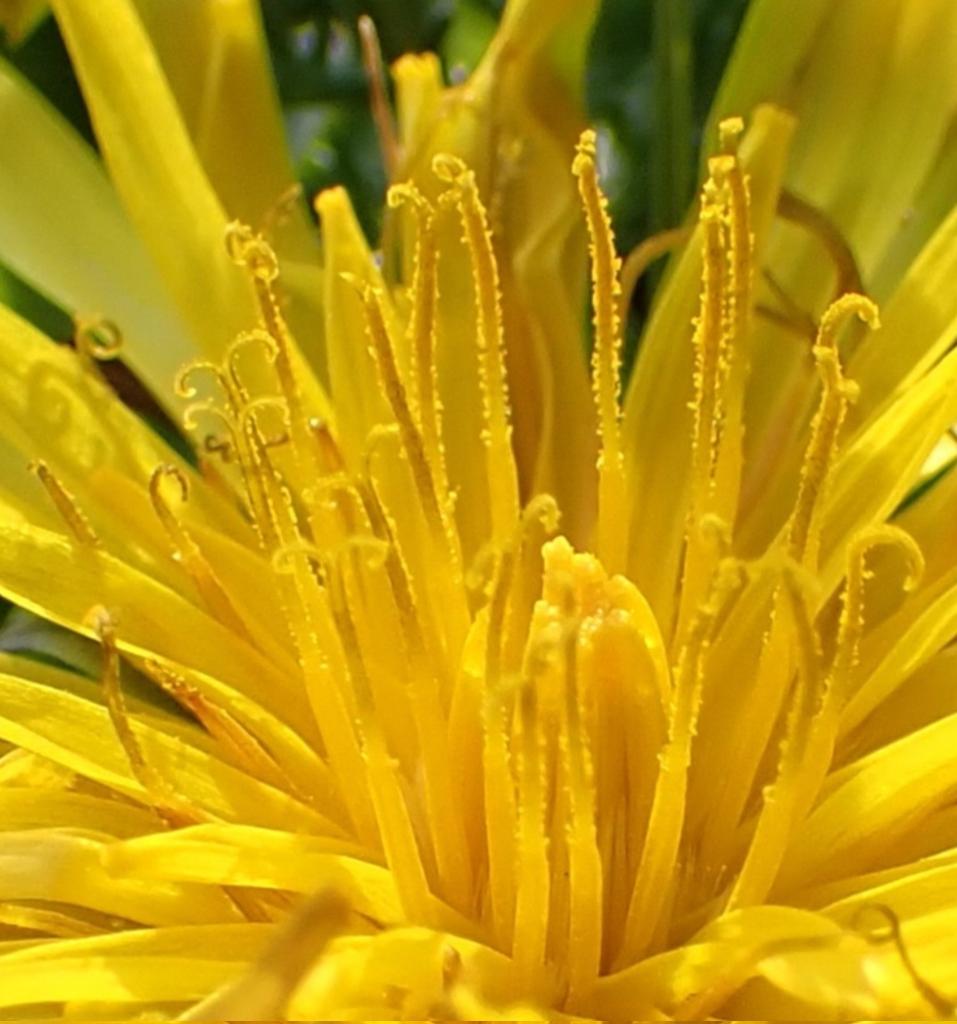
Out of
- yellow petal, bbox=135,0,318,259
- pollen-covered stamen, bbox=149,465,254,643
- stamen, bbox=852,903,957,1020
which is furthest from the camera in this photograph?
yellow petal, bbox=135,0,318,259

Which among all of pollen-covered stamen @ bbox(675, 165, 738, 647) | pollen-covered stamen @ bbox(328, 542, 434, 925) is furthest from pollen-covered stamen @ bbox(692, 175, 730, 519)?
pollen-covered stamen @ bbox(328, 542, 434, 925)

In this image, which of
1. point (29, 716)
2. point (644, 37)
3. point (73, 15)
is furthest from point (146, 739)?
point (644, 37)

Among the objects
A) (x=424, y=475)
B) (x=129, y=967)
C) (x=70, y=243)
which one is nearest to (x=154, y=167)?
(x=70, y=243)

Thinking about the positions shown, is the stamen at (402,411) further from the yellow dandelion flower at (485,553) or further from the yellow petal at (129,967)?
the yellow petal at (129,967)

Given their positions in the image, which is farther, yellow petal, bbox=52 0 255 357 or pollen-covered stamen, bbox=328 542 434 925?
yellow petal, bbox=52 0 255 357

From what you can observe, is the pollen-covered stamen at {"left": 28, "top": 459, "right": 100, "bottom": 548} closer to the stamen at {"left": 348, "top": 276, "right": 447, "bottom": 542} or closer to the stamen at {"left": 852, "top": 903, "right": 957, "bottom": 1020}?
the stamen at {"left": 348, "top": 276, "right": 447, "bottom": 542}

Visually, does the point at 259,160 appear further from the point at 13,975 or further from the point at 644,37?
the point at 13,975

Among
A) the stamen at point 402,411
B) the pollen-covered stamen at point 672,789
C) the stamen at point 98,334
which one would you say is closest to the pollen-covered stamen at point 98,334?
the stamen at point 98,334
